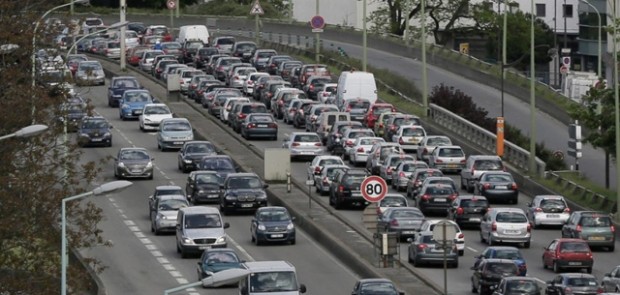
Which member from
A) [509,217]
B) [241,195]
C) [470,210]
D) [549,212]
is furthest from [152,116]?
[509,217]

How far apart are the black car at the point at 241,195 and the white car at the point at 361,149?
451 inches

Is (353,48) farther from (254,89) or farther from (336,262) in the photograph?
(336,262)

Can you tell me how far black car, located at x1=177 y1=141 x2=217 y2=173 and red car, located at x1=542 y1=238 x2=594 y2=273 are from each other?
21.9 m

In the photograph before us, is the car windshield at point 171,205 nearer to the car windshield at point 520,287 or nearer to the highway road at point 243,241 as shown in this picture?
the highway road at point 243,241

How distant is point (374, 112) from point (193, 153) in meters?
14.4

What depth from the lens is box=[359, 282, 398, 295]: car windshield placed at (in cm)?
4353

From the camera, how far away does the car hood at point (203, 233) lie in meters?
53.8

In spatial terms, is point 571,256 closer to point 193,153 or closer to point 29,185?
point 29,185

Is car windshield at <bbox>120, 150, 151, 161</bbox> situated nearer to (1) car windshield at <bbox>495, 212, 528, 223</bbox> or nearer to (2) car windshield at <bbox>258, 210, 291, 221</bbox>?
(2) car windshield at <bbox>258, 210, 291, 221</bbox>

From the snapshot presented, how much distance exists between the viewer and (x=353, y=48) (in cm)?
12475

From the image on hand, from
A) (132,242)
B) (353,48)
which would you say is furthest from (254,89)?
(132,242)

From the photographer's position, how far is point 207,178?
64.4m

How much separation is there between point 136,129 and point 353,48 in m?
42.7

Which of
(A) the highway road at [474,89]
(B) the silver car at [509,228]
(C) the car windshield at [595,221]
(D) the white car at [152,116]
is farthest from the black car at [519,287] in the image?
(D) the white car at [152,116]
